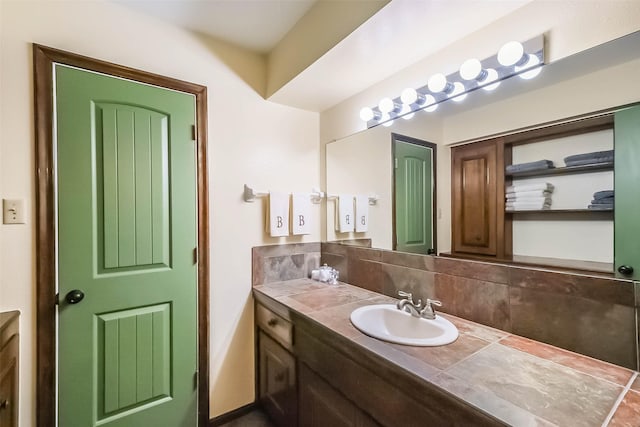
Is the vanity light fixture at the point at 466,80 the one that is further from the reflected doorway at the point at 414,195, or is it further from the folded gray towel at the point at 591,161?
the folded gray towel at the point at 591,161

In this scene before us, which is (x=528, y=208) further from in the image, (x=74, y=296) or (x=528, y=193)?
(x=74, y=296)

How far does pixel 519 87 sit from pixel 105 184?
76.0 inches

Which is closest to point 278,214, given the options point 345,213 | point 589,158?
point 345,213

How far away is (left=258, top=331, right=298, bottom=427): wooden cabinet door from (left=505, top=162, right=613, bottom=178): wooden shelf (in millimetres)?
1358

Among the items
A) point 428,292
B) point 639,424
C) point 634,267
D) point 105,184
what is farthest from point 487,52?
point 105,184

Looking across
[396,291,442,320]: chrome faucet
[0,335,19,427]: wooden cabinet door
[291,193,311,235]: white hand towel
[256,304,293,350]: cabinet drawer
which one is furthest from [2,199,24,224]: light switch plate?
[396,291,442,320]: chrome faucet

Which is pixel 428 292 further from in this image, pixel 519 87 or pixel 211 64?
pixel 211 64

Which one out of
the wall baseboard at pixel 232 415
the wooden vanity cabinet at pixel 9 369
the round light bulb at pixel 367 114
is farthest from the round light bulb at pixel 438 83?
the wall baseboard at pixel 232 415

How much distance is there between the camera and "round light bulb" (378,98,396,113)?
5.52ft

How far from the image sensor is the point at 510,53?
114 centimetres

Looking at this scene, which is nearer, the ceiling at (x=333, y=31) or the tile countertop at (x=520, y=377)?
the tile countertop at (x=520, y=377)

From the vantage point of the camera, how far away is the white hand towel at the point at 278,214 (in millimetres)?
1929

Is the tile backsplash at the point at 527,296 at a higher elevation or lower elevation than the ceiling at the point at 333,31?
lower

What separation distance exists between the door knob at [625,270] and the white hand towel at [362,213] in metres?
1.19
